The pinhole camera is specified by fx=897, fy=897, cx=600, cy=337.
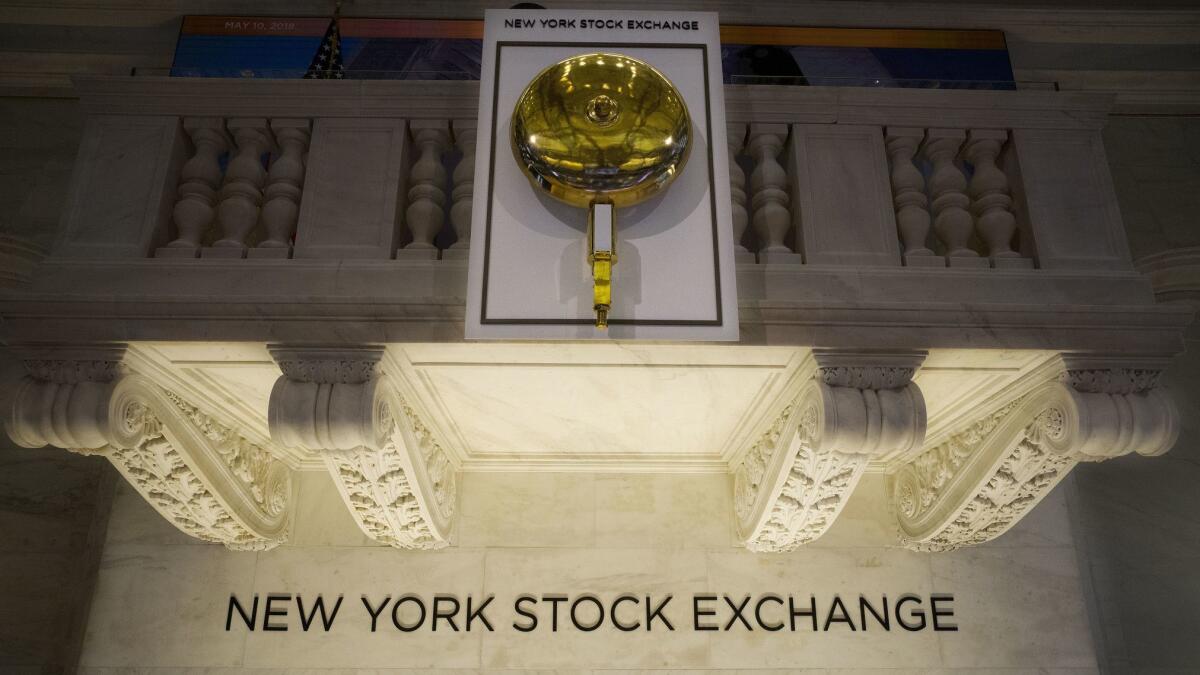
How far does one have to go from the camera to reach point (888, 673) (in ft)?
14.8

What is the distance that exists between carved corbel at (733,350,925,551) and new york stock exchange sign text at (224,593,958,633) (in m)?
0.80

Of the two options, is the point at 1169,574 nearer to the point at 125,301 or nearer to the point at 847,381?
the point at 847,381

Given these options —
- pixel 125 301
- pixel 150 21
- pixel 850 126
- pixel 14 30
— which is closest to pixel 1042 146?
pixel 850 126

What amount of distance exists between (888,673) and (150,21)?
19.8 feet

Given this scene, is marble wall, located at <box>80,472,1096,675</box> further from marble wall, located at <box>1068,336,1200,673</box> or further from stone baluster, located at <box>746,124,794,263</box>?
stone baluster, located at <box>746,124,794,263</box>

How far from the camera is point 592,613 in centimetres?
463

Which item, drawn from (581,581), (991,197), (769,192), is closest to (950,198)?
(991,197)

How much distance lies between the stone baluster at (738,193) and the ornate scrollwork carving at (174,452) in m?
2.33

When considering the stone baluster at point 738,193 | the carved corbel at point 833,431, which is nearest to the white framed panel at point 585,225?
the stone baluster at point 738,193

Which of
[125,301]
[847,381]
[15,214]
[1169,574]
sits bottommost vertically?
[1169,574]

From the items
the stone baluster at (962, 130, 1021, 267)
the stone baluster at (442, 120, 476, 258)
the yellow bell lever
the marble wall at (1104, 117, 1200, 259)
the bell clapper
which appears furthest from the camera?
the marble wall at (1104, 117, 1200, 259)

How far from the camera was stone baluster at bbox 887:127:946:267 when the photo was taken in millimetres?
3418

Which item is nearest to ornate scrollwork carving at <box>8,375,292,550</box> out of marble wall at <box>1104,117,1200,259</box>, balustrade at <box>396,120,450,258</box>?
balustrade at <box>396,120,450,258</box>

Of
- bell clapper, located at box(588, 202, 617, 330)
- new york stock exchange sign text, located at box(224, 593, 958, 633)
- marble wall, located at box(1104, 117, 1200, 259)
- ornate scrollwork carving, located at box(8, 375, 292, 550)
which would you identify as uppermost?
marble wall, located at box(1104, 117, 1200, 259)
